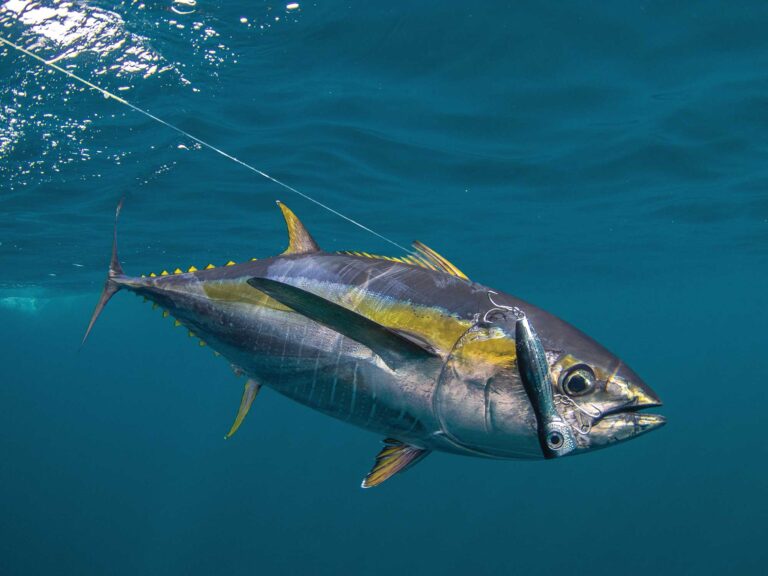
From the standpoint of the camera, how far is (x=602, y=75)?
9.86m

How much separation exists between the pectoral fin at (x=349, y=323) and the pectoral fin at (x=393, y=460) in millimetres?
393

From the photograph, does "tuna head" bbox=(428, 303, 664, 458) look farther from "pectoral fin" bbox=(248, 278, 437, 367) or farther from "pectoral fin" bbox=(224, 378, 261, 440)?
"pectoral fin" bbox=(224, 378, 261, 440)

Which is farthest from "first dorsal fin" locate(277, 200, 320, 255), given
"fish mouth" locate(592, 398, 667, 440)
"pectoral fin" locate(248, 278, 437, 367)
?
"fish mouth" locate(592, 398, 667, 440)

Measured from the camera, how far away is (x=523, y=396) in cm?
Result: 173

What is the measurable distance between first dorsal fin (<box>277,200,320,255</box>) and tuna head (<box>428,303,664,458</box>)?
99 centimetres

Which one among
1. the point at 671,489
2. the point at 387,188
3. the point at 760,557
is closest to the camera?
the point at 387,188

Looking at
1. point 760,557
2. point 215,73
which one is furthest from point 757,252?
point 215,73

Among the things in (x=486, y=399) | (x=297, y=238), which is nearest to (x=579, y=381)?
(x=486, y=399)

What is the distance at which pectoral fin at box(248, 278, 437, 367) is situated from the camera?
5.24 ft

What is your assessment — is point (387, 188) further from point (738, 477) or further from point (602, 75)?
point (738, 477)

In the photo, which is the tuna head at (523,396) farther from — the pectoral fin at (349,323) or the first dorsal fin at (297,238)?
the first dorsal fin at (297,238)

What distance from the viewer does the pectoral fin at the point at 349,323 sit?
1.60 m

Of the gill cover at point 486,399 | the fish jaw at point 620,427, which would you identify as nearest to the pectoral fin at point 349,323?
the gill cover at point 486,399

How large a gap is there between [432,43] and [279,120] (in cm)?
388
